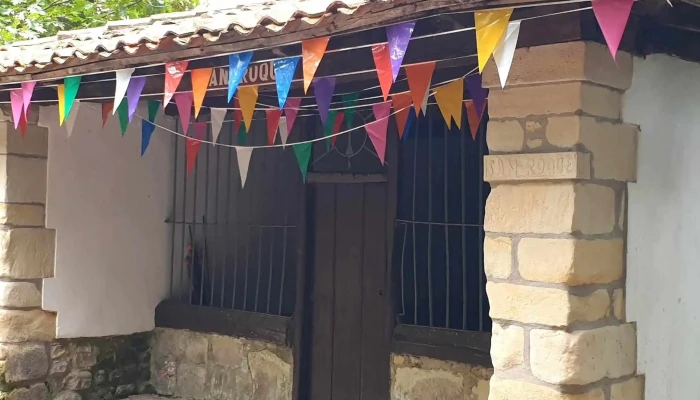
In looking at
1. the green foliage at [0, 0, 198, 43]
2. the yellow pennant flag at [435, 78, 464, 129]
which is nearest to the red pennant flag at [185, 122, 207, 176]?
the yellow pennant flag at [435, 78, 464, 129]

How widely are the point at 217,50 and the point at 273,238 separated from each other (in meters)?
2.46

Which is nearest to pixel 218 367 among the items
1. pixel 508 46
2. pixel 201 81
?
pixel 201 81

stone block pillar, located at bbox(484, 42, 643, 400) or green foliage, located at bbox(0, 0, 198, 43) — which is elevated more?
green foliage, located at bbox(0, 0, 198, 43)

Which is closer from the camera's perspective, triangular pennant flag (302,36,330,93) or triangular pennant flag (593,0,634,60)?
triangular pennant flag (593,0,634,60)

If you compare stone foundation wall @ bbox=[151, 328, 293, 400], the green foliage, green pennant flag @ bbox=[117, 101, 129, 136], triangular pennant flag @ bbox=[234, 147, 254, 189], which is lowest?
stone foundation wall @ bbox=[151, 328, 293, 400]

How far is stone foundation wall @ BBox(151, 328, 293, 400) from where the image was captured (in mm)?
5754

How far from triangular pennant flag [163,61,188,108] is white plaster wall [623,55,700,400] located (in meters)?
2.04

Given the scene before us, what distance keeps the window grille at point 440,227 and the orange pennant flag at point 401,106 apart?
1.83 feet

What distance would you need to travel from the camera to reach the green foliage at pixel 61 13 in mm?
8391

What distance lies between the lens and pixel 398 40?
3.08 meters

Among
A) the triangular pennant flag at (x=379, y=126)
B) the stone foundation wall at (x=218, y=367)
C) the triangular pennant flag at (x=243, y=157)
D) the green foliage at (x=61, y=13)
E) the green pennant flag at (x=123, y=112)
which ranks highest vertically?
the green foliage at (x=61, y=13)

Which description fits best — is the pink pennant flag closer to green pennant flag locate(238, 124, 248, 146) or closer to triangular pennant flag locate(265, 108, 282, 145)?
triangular pennant flag locate(265, 108, 282, 145)

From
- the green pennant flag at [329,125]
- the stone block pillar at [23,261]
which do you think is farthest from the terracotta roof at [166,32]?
the green pennant flag at [329,125]

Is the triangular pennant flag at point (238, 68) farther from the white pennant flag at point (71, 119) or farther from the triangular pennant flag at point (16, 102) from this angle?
the white pennant flag at point (71, 119)
